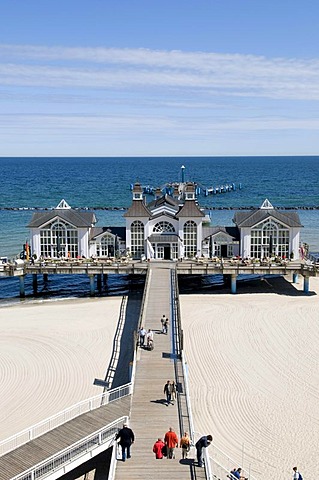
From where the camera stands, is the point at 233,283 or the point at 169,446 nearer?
the point at 169,446

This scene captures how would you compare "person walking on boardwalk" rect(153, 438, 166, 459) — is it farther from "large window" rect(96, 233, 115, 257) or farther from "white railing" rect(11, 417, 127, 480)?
"large window" rect(96, 233, 115, 257)

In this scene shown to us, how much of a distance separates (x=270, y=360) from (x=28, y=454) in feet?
41.4

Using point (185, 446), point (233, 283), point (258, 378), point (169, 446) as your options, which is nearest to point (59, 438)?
point (169, 446)

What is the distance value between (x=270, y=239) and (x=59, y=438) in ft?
83.9

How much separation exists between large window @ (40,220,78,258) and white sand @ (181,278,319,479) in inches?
366

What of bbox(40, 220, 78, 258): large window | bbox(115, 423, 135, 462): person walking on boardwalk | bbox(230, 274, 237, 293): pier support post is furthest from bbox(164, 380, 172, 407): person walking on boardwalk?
bbox(40, 220, 78, 258): large window

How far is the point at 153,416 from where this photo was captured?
1742cm

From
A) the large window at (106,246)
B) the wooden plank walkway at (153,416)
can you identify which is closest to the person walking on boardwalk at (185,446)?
the wooden plank walkway at (153,416)

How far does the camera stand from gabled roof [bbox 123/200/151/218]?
39125 millimetres

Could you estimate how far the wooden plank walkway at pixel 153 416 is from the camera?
1457 cm

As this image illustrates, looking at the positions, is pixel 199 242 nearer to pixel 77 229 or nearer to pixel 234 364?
pixel 77 229

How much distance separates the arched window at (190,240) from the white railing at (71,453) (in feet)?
76.7

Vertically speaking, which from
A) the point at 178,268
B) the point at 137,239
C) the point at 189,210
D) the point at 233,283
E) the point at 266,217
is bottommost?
the point at 233,283

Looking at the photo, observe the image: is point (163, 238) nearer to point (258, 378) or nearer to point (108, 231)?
point (108, 231)
